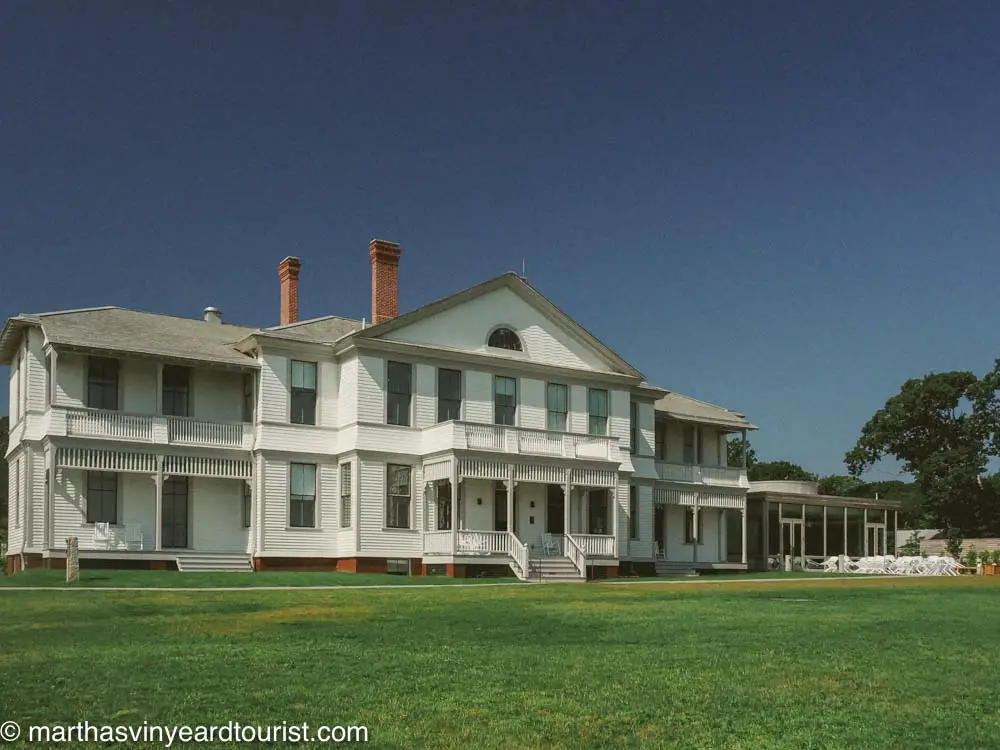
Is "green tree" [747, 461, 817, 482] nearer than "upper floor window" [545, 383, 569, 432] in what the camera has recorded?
No

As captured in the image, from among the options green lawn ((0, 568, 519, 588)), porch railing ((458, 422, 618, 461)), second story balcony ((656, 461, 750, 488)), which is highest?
porch railing ((458, 422, 618, 461))

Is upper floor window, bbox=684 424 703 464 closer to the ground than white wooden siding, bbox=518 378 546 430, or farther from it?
closer to the ground

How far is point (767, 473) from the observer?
9956 cm

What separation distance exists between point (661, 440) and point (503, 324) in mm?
9795

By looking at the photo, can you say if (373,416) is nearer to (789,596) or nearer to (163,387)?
(163,387)

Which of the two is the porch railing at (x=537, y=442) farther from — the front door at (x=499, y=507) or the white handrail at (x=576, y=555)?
the white handrail at (x=576, y=555)

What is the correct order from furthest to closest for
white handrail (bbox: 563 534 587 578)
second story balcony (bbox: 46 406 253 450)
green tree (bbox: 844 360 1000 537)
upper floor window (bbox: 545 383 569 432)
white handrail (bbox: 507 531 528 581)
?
green tree (bbox: 844 360 1000 537) < upper floor window (bbox: 545 383 569 432) < white handrail (bbox: 563 534 587 578) < white handrail (bbox: 507 531 528 581) < second story balcony (bbox: 46 406 253 450)

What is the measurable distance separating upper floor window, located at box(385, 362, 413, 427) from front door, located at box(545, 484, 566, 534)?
18.6 feet

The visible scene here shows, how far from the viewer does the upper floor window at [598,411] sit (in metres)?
39.3

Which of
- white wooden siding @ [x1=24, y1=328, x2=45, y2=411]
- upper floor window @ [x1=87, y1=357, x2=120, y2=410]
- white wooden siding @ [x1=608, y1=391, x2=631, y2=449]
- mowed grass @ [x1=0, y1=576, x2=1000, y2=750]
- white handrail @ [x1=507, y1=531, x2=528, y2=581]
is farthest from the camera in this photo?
white wooden siding @ [x1=608, y1=391, x2=631, y2=449]

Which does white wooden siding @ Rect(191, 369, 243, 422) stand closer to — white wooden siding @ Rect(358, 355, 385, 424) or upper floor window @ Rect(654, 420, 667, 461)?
white wooden siding @ Rect(358, 355, 385, 424)

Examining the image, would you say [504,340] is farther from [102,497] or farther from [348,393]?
[102,497]

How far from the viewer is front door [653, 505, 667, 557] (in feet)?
142

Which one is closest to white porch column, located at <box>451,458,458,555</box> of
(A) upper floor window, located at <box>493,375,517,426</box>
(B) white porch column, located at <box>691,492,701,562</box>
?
(A) upper floor window, located at <box>493,375,517,426</box>
